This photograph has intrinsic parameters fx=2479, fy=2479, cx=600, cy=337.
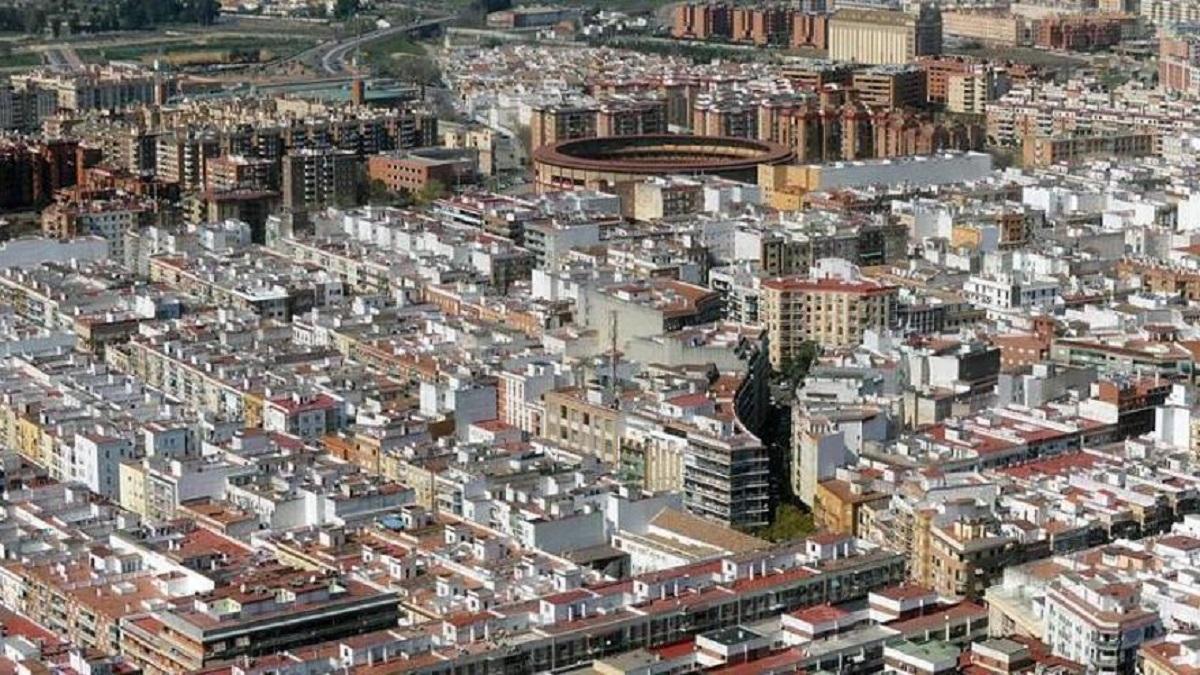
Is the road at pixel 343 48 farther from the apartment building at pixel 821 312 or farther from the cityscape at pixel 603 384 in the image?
the apartment building at pixel 821 312

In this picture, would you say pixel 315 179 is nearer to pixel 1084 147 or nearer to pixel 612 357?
pixel 1084 147

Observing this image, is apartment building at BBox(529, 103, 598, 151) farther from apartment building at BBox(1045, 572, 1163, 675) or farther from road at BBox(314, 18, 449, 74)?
apartment building at BBox(1045, 572, 1163, 675)

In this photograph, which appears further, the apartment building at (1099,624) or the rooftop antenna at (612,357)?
the rooftop antenna at (612,357)

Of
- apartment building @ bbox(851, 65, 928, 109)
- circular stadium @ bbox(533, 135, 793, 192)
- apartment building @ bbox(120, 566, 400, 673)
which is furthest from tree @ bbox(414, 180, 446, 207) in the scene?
apartment building @ bbox(120, 566, 400, 673)

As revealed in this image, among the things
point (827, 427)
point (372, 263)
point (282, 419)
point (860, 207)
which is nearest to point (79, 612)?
point (282, 419)

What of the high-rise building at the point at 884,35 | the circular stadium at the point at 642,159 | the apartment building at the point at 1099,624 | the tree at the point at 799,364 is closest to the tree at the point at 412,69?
the high-rise building at the point at 884,35

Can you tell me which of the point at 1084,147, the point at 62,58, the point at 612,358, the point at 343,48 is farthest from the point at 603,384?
the point at 343,48
